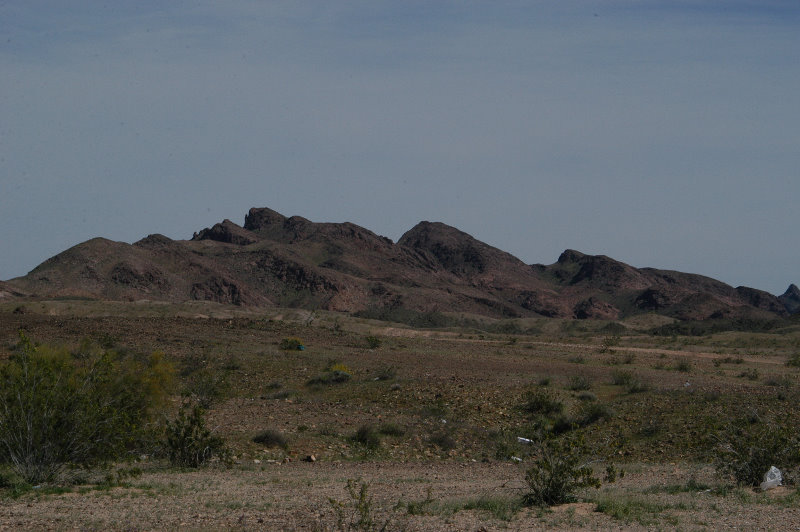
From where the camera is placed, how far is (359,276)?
419ft

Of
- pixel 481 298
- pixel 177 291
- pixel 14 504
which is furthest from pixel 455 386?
pixel 481 298

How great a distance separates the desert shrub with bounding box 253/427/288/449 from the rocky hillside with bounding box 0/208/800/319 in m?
69.1

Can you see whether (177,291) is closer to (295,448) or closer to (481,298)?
(481,298)

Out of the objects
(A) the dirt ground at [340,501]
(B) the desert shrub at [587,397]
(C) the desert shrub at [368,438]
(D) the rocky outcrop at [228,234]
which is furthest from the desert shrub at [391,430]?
(D) the rocky outcrop at [228,234]

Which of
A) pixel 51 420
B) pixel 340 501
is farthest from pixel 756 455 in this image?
pixel 51 420

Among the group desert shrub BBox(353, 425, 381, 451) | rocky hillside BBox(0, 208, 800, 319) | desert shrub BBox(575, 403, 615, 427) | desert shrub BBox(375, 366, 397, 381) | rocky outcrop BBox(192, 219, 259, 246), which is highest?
rocky outcrop BBox(192, 219, 259, 246)

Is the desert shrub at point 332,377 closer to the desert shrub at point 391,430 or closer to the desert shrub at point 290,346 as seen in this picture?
the desert shrub at point 391,430

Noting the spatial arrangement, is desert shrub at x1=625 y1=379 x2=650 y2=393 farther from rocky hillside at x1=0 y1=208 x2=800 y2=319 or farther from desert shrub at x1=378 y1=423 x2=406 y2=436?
rocky hillside at x1=0 y1=208 x2=800 y2=319

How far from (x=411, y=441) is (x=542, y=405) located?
16.1 feet

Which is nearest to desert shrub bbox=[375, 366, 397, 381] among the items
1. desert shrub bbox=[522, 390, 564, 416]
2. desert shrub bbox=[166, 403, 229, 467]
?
desert shrub bbox=[522, 390, 564, 416]

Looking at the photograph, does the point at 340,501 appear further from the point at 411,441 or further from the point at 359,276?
the point at 359,276

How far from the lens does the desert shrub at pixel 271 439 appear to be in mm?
16625

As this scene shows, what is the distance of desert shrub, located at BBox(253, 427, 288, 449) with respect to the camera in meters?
Answer: 16.6

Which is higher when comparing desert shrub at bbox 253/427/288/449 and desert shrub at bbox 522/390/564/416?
desert shrub at bbox 522/390/564/416
